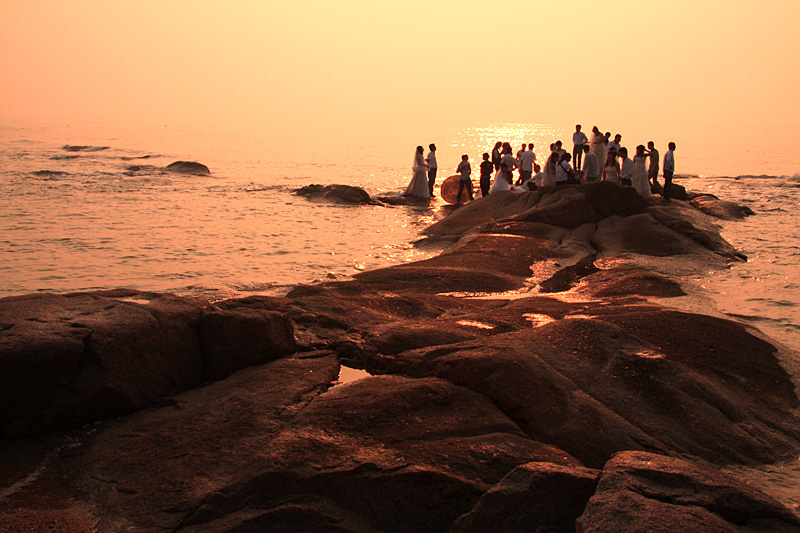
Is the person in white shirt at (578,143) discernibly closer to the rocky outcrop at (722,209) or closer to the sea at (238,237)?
the rocky outcrop at (722,209)

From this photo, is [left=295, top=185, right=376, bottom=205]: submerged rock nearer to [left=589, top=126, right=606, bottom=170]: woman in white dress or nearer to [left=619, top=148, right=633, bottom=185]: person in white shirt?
[left=589, top=126, right=606, bottom=170]: woman in white dress

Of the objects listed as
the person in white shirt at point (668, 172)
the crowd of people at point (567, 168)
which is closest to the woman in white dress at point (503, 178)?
the crowd of people at point (567, 168)

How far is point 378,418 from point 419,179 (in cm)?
1669

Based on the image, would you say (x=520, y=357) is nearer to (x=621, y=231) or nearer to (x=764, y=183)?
(x=621, y=231)

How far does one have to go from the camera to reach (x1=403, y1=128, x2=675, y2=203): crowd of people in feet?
51.4

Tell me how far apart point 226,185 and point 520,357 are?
20.9 meters

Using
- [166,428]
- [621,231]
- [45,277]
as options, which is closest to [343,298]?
[166,428]

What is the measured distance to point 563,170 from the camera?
15.2m

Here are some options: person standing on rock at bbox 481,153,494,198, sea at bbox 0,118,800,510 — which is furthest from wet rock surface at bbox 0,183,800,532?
person standing on rock at bbox 481,153,494,198

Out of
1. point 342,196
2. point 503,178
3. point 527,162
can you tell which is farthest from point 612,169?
point 342,196

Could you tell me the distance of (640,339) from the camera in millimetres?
5242

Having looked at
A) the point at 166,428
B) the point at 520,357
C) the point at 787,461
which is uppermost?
the point at 520,357

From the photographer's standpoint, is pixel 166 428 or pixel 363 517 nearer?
pixel 363 517

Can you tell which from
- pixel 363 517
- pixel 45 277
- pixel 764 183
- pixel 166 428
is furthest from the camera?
pixel 764 183
